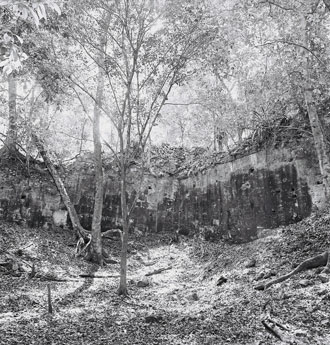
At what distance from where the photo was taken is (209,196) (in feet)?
44.9

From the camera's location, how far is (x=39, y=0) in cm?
240

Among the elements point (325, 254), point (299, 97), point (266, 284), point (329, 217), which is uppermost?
point (299, 97)

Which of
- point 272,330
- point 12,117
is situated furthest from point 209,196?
point 272,330

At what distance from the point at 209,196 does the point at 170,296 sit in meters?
6.90

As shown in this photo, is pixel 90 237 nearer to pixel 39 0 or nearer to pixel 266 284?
pixel 266 284

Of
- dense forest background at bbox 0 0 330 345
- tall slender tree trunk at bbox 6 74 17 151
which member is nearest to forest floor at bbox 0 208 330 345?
dense forest background at bbox 0 0 330 345

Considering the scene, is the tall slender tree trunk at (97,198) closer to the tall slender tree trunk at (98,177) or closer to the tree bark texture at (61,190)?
the tall slender tree trunk at (98,177)

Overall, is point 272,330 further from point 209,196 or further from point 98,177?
point 209,196

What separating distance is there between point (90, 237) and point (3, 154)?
5.60 m

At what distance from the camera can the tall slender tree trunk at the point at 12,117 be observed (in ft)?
39.4

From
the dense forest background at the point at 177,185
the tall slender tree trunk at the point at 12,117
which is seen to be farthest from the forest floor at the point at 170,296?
the tall slender tree trunk at the point at 12,117

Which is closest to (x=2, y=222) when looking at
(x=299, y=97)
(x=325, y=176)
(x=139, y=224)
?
A: (x=139, y=224)

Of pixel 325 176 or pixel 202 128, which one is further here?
pixel 202 128

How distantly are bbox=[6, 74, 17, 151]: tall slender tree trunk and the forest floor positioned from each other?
3718 mm
